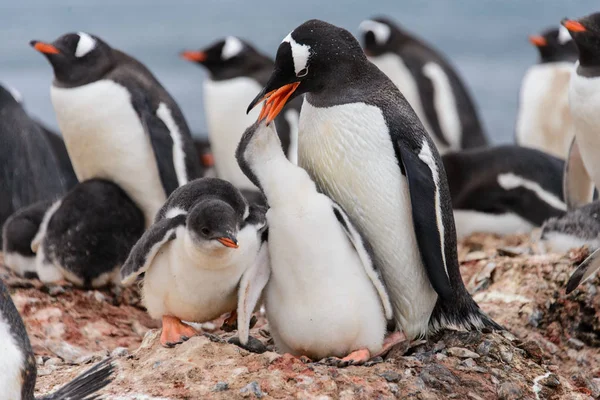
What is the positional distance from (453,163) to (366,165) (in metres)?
3.48

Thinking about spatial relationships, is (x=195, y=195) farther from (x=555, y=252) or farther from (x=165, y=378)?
(x=555, y=252)

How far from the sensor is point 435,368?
4.11 meters

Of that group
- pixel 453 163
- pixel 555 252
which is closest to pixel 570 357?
pixel 555 252

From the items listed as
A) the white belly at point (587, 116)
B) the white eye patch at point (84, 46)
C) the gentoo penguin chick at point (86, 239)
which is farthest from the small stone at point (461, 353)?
the white eye patch at point (84, 46)

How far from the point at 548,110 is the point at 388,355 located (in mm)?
6374

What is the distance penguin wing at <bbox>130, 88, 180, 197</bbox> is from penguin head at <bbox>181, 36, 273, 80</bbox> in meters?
2.19

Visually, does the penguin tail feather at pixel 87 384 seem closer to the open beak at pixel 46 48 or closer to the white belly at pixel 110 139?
the white belly at pixel 110 139

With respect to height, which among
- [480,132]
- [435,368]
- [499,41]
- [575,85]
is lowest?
[499,41]

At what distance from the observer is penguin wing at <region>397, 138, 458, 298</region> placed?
4.21 meters

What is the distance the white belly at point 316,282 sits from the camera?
3988 mm

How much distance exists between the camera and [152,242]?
408 cm

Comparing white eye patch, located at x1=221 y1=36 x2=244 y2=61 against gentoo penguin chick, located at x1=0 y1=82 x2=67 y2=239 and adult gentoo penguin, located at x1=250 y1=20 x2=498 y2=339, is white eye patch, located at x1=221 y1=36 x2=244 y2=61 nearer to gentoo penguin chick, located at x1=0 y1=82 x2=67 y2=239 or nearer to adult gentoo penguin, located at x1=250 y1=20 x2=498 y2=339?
gentoo penguin chick, located at x1=0 y1=82 x2=67 y2=239

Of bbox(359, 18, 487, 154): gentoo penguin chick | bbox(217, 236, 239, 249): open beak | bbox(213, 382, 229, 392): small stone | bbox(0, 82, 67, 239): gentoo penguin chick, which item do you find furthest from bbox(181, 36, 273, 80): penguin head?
bbox(213, 382, 229, 392): small stone

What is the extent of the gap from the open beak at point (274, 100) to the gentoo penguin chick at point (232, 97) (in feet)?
12.5
